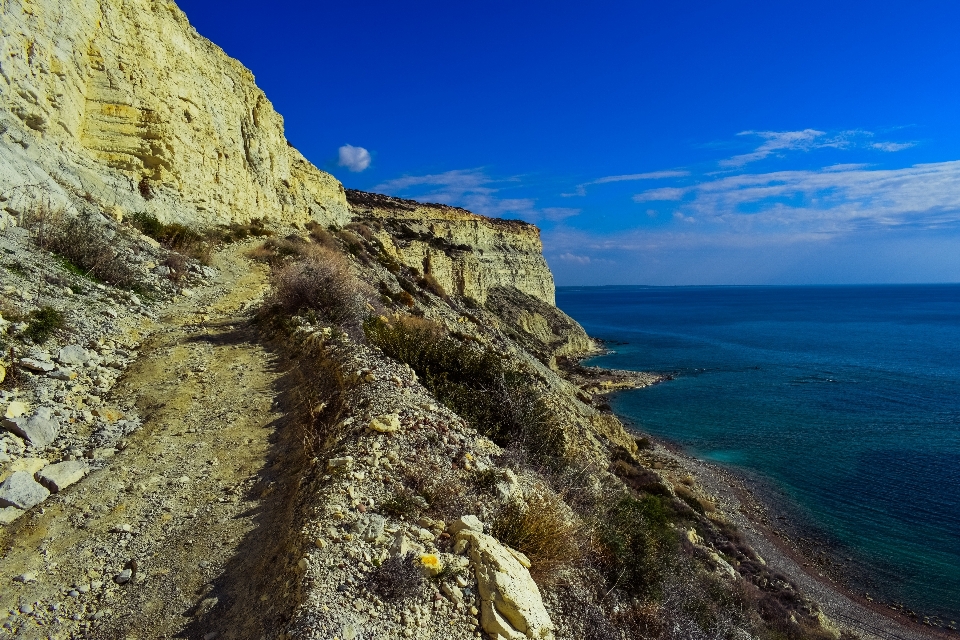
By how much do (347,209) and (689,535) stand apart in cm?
3942

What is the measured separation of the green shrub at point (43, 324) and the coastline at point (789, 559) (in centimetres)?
2055

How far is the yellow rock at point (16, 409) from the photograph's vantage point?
5.51 metres

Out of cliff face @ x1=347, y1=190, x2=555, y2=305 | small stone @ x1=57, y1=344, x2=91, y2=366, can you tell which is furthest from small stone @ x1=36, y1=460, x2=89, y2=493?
cliff face @ x1=347, y1=190, x2=555, y2=305

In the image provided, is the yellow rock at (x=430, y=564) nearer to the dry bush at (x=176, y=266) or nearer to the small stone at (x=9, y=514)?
the small stone at (x=9, y=514)

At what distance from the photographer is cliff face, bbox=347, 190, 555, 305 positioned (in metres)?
48.6

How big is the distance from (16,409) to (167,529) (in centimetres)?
266

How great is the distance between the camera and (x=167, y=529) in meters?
4.63

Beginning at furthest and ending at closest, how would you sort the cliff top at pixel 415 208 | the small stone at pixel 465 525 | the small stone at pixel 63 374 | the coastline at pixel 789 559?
1. the cliff top at pixel 415 208
2. the coastline at pixel 789 559
3. the small stone at pixel 63 374
4. the small stone at pixel 465 525

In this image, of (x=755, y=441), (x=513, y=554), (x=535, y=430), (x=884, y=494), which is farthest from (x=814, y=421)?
(x=513, y=554)

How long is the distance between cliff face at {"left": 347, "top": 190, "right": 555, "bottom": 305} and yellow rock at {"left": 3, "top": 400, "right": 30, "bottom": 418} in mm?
33912

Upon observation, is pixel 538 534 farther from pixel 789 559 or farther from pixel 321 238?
pixel 321 238

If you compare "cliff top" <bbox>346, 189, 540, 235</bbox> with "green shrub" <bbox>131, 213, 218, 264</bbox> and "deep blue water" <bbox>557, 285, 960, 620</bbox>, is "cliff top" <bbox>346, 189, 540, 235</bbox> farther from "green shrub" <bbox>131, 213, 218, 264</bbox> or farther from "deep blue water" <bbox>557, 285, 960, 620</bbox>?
"green shrub" <bbox>131, 213, 218, 264</bbox>


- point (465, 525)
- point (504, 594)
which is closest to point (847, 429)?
point (465, 525)

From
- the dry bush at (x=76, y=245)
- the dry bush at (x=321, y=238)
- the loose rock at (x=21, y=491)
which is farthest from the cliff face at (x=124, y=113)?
the loose rock at (x=21, y=491)
